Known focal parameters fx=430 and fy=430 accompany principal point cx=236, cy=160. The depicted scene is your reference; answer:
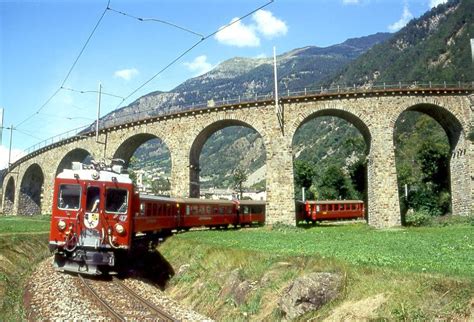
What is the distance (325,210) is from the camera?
4766 centimetres

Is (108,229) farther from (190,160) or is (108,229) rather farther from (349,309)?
(190,160)

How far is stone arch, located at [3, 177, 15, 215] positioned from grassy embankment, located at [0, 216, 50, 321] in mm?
55888

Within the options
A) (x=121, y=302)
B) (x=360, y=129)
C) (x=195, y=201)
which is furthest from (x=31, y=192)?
(x=121, y=302)

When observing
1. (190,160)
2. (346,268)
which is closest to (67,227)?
(346,268)

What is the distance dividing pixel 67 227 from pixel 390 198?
28.1 metres

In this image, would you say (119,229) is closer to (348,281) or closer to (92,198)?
(92,198)

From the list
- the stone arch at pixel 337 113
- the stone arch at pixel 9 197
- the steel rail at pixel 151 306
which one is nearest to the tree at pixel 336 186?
the stone arch at pixel 337 113

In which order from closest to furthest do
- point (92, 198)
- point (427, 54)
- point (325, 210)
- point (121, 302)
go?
point (121, 302), point (92, 198), point (325, 210), point (427, 54)

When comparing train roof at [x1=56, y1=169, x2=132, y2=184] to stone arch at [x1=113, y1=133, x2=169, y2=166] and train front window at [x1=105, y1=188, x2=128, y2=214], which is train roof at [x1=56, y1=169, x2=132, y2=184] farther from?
stone arch at [x1=113, y1=133, x2=169, y2=166]

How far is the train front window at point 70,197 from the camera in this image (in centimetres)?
1558

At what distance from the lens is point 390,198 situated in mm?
36062

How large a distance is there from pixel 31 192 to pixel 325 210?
158 feet

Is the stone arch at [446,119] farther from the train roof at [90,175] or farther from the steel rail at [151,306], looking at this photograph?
the steel rail at [151,306]

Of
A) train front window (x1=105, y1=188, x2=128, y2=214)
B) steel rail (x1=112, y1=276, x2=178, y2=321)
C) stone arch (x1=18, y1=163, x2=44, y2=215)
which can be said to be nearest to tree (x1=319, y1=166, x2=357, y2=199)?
stone arch (x1=18, y1=163, x2=44, y2=215)
